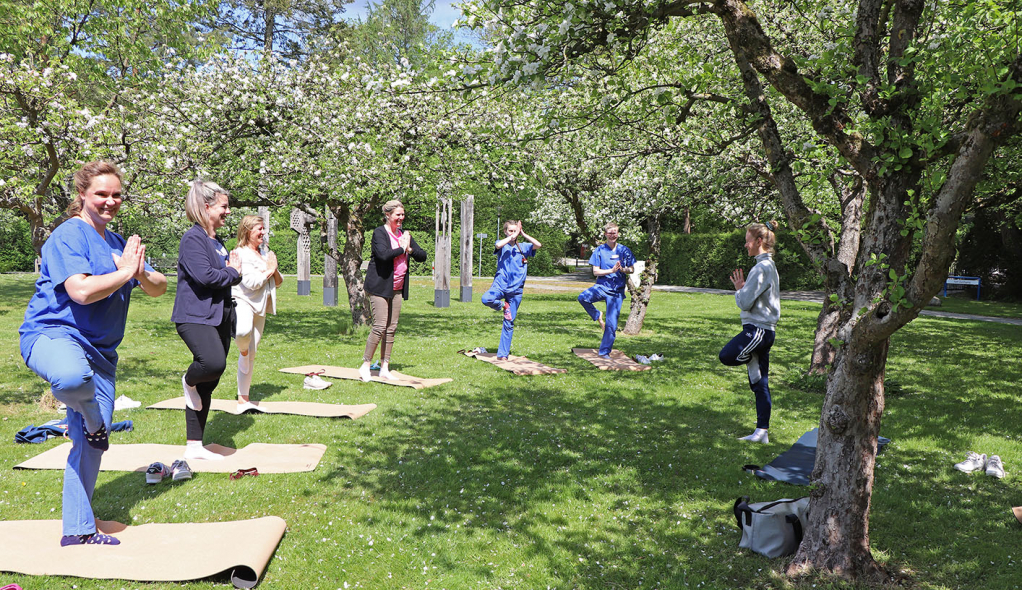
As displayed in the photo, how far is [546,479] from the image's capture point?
4.93 metres

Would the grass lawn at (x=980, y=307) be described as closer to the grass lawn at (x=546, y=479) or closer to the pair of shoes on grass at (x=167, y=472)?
the grass lawn at (x=546, y=479)

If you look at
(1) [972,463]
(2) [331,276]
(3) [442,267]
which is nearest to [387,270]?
(1) [972,463]

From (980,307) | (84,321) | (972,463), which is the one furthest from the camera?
(980,307)

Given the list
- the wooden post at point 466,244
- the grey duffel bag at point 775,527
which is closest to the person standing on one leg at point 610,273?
the grey duffel bag at point 775,527

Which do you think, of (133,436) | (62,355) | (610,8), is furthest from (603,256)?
(62,355)

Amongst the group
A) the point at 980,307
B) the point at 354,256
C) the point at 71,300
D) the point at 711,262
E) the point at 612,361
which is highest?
the point at 711,262

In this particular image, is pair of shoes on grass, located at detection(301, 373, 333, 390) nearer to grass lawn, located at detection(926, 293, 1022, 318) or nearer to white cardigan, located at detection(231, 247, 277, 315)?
white cardigan, located at detection(231, 247, 277, 315)

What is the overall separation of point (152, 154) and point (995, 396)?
11714mm

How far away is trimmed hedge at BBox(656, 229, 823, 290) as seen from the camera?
29.3m

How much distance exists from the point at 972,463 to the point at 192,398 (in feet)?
21.3

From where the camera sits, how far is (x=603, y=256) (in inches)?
403

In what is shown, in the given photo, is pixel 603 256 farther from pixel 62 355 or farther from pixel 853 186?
pixel 62 355

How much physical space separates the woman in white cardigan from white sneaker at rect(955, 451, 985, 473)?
6368mm

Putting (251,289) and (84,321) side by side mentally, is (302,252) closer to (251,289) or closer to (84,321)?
(251,289)
